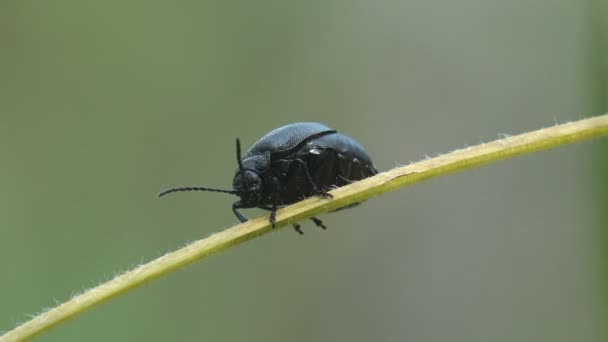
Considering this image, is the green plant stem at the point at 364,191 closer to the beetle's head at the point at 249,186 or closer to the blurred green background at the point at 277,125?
the beetle's head at the point at 249,186

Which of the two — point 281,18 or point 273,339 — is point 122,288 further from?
point 281,18

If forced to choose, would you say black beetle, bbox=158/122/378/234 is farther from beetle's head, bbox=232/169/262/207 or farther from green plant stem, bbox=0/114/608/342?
green plant stem, bbox=0/114/608/342

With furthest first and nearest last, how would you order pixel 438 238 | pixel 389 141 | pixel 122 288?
pixel 389 141 → pixel 438 238 → pixel 122 288

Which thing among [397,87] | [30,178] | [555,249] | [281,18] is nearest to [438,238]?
[555,249]

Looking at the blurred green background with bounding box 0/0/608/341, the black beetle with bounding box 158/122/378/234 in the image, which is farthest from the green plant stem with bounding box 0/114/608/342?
the blurred green background with bounding box 0/0/608/341

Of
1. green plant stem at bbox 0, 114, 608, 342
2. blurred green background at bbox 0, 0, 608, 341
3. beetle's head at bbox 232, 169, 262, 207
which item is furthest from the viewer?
blurred green background at bbox 0, 0, 608, 341

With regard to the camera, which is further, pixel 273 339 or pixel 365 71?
pixel 365 71

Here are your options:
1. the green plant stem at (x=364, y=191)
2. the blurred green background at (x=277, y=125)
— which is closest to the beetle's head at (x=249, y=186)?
the green plant stem at (x=364, y=191)
